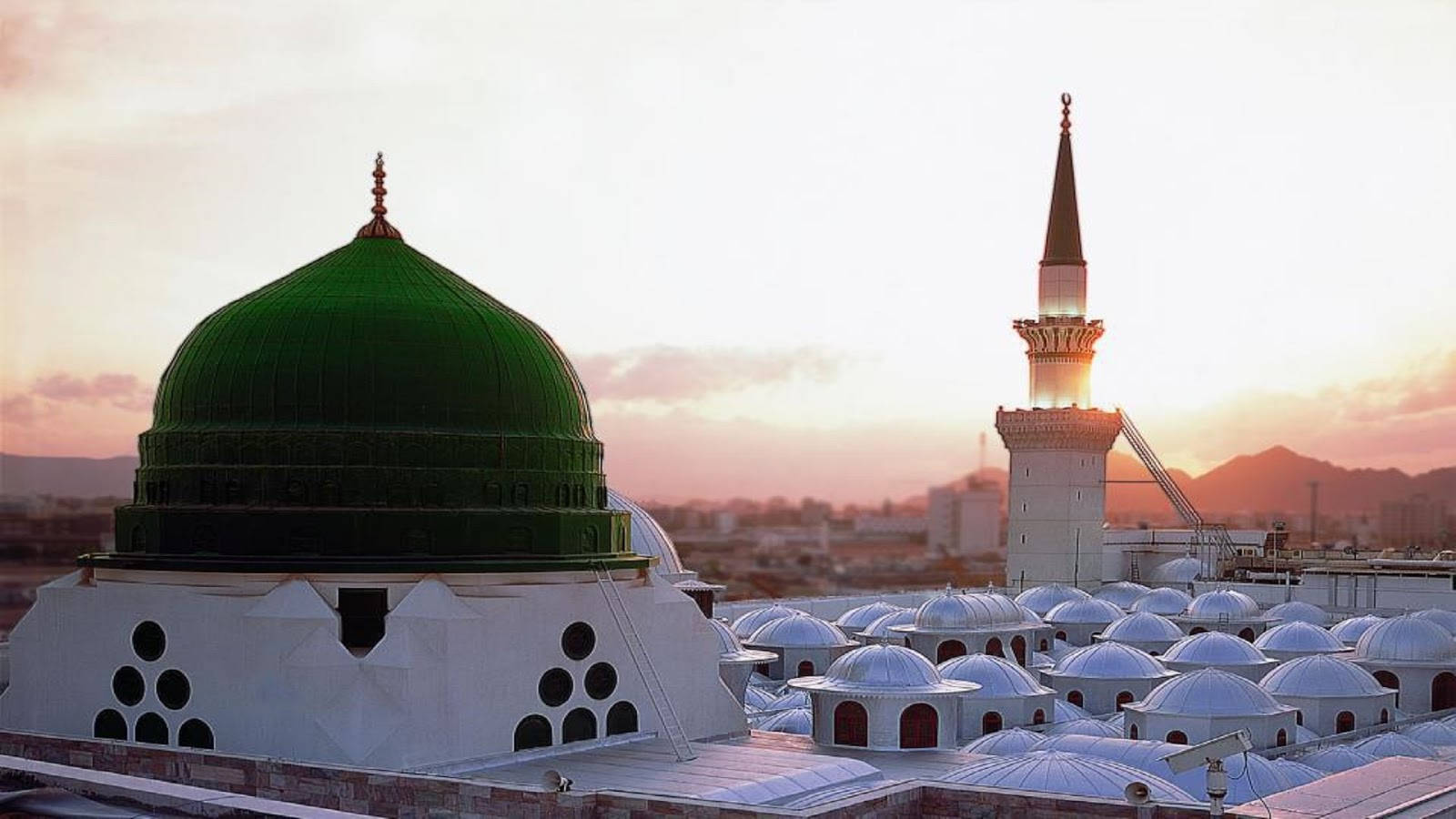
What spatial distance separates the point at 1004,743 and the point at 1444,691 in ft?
53.4

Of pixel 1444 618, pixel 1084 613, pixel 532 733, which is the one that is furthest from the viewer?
pixel 1084 613

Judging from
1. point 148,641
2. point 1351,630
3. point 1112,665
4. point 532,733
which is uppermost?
point 148,641

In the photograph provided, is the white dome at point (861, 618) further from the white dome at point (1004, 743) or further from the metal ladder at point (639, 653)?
the metal ladder at point (639, 653)

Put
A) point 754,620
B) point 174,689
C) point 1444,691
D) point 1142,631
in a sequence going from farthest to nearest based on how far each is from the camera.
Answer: point 754,620
point 1142,631
point 1444,691
point 174,689

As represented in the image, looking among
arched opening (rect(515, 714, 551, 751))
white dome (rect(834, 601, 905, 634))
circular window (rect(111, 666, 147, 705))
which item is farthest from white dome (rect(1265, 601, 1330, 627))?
circular window (rect(111, 666, 147, 705))

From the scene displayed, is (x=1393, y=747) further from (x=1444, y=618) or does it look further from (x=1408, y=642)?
(x=1444, y=618)

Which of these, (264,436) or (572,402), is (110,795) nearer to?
(264,436)

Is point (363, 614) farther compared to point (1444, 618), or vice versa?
point (1444, 618)

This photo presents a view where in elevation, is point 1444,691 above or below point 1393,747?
above

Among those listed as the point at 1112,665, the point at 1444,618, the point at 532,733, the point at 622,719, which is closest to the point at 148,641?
the point at 532,733

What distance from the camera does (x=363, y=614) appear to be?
79.5ft

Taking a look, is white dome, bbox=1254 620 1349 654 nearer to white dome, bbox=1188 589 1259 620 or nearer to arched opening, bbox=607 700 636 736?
white dome, bbox=1188 589 1259 620

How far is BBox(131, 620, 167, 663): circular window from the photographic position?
2441cm

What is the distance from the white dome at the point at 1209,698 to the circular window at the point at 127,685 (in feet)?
53.7
